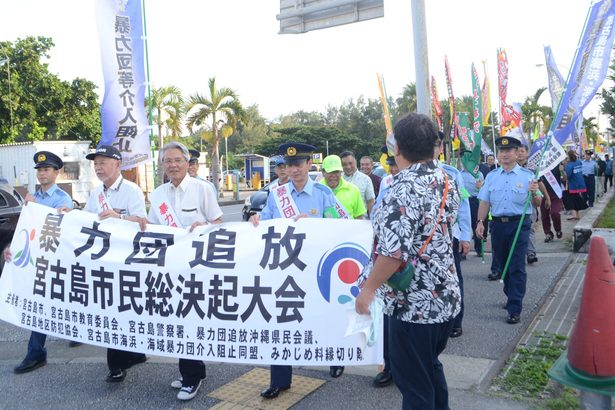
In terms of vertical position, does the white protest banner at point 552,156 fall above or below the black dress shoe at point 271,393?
above

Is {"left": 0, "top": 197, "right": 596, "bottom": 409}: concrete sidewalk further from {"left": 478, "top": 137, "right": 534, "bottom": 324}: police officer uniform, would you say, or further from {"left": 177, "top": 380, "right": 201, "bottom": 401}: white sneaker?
{"left": 478, "top": 137, "right": 534, "bottom": 324}: police officer uniform

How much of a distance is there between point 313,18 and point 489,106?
23.2 feet

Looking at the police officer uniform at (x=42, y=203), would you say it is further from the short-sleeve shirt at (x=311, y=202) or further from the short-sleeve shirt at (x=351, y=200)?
the short-sleeve shirt at (x=351, y=200)

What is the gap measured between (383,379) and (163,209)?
215 centimetres

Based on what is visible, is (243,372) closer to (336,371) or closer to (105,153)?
(336,371)

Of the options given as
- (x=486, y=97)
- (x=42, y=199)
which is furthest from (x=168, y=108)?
(x=42, y=199)

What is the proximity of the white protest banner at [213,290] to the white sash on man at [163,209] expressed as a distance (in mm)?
138

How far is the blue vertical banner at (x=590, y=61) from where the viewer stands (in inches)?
209

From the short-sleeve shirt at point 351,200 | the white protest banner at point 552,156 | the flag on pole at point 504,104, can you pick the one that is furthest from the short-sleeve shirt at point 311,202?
the flag on pole at point 504,104

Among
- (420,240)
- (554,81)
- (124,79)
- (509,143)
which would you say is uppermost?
(554,81)

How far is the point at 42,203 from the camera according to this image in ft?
16.1

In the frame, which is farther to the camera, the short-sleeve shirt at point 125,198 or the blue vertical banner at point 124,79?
the blue vertical banner at point 124,79

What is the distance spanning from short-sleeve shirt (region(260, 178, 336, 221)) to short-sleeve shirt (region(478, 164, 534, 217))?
245 cm

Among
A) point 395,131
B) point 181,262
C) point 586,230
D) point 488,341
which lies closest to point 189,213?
point 181,262
